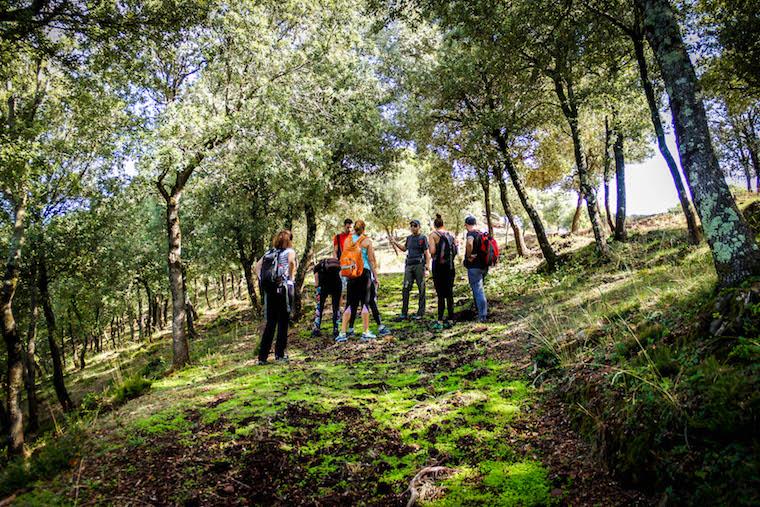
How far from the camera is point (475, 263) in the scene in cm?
939

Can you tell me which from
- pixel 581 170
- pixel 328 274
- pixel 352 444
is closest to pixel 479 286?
pixel 328 274

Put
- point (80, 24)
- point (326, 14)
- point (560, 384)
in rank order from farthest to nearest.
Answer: point (326, 14)
point (80, 24)
point (560, 384)

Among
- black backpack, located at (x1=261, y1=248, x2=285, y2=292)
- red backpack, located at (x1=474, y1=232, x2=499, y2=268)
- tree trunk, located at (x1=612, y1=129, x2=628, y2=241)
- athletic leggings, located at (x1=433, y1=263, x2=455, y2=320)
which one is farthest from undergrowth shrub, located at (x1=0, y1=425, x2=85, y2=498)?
tree trunk, located at (x1=612, y1=129, x2=628, y2=241)

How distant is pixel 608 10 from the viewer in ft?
36.0

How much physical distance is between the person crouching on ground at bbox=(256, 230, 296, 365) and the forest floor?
82cm

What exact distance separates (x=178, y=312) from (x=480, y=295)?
8346 millimetres

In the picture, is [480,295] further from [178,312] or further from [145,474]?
[178,312]

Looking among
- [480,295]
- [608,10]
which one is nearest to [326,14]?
[608,10]

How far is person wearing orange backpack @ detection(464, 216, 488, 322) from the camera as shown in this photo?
9.29 m

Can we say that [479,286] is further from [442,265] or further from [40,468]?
[40,468]

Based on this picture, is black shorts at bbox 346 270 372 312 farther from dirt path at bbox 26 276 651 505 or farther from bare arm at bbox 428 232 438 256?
dirt path at bbox 26 276 651 505

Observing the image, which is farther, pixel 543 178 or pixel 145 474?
pixel 543 178

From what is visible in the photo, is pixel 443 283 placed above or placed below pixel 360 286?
below

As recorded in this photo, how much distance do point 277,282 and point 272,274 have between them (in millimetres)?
183
